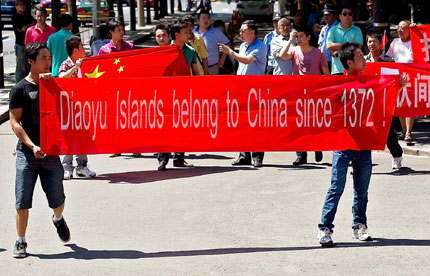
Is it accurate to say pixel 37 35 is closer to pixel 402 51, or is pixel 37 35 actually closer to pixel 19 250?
pixel 402 51

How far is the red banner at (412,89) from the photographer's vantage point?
1109 cm

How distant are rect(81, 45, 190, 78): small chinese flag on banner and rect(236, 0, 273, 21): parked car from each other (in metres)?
36.0

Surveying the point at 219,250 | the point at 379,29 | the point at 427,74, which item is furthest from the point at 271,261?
the point at 379,29

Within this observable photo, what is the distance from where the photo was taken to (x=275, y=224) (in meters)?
8.95

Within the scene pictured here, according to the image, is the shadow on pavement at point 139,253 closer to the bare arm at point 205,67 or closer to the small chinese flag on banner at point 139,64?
the small chinese flag on banner at point 139,64

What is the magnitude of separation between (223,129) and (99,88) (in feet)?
3.76

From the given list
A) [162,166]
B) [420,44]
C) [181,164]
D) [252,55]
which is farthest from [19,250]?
[420,44]

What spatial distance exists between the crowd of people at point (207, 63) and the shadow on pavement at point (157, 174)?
187 mm

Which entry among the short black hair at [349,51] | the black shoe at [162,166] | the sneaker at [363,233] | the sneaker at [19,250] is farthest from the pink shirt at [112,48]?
the sneaker at [363,233]

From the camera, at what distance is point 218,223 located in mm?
9023

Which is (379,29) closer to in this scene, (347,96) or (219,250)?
(347,96)

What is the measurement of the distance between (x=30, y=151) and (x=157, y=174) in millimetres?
3990

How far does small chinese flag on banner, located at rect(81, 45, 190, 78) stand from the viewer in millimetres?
11250

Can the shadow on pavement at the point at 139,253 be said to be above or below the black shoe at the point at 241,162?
above
